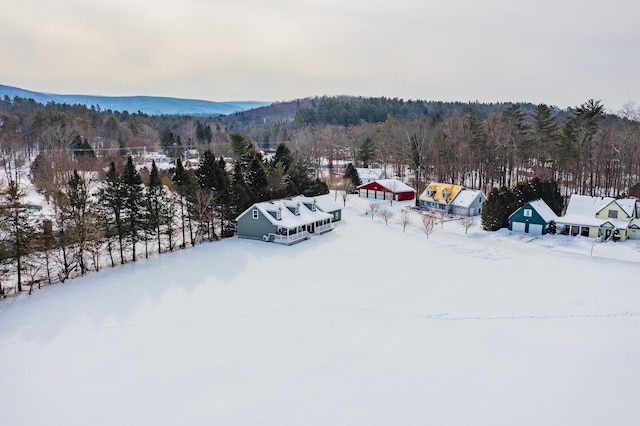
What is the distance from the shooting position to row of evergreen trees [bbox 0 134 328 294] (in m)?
22.6

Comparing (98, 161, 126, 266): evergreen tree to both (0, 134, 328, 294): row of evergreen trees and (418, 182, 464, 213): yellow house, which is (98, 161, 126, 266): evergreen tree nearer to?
(0, 134, 328, 294): row of evergreen trees

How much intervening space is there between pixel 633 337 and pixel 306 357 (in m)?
12.9

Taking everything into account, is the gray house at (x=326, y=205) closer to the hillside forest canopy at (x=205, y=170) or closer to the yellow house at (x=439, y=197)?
the hillside forest canopy at (x=205, y=170)

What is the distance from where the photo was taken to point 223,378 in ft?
47.6

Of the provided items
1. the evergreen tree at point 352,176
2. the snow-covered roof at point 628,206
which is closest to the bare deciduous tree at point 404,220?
the evergreen tree at point 352,176

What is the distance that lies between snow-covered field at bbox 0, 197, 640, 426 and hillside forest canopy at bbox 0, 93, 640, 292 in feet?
8.86

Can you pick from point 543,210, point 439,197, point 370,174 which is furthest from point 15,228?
point 370,174

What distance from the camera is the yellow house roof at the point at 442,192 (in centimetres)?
4259

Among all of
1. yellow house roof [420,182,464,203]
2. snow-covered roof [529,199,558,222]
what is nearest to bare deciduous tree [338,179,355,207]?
yellow house roof [420,182,464,203]

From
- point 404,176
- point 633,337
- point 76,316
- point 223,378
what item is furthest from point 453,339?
point 404,176

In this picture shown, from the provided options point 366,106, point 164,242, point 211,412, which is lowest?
point 211,412

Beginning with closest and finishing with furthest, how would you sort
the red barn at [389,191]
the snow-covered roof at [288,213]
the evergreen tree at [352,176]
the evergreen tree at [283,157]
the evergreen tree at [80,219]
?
the evergreen tree at [80,219] → the snow-covered roof at [288,213] → the evergreen tree at [283,157] → the red barn at [389,191] → the evergreen tree at [352,176]

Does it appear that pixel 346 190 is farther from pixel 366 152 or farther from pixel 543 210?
pixel 366 152

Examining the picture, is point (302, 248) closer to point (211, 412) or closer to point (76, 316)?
point (76, 316)
